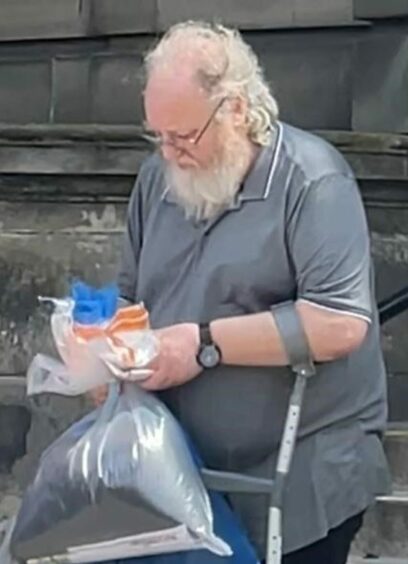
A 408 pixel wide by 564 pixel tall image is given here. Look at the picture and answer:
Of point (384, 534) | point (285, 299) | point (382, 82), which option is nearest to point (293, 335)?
point (285, 299)

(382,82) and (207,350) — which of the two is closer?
(207,350)

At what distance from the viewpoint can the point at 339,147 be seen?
5852 mm

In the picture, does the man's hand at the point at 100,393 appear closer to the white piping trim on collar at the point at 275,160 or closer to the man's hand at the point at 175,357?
the man's hand at the point at 175,357

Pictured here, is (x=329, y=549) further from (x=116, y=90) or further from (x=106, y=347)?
(x=116, y=90)

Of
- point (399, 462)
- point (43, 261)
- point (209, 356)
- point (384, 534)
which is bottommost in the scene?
point (384, 534)

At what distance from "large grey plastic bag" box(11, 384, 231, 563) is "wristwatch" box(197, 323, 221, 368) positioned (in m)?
0.14

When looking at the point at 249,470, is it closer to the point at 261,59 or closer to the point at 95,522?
the point at 95,522

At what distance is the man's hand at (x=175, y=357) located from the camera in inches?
124

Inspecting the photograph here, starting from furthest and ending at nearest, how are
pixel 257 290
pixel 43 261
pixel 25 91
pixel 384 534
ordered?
pixel 25 91, pixel 43 261, pixel 384 534, pixel 257 290

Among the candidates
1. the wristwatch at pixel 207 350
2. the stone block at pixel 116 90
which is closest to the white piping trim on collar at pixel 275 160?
the wristwatch at pixel 207 350

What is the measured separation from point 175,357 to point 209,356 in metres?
0.07

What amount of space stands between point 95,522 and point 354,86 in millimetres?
3407

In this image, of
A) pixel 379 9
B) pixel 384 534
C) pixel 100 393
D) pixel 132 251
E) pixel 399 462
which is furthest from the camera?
pixel 379 9

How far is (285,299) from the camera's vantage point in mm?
3207
